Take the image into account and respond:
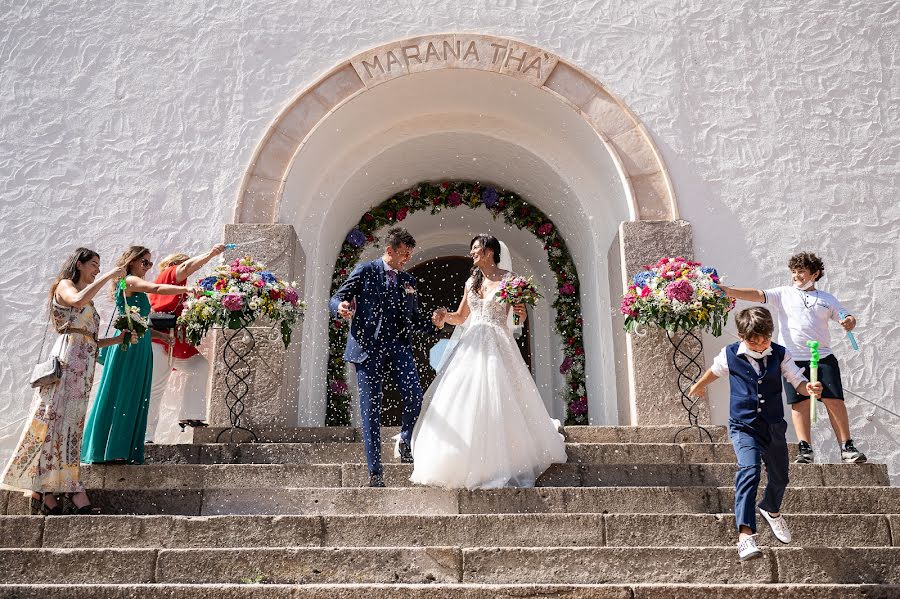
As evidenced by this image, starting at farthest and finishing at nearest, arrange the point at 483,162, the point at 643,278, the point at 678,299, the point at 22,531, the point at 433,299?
the point at 433,299 < the point at 483,162 < the point at 643,278 < the point at 678,299 < the point at 22,531

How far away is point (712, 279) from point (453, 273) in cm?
510

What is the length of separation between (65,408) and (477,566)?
9.25 feet

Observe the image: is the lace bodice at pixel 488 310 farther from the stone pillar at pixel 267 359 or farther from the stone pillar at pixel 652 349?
the stone pillar at pixel 267 359

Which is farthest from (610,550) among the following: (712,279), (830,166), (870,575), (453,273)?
(453,273)

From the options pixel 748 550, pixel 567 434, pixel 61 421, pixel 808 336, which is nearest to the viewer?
pixel 748 550

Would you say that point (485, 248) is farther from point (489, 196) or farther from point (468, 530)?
point (489, 196)

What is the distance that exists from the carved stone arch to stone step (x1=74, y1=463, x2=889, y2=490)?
2640 millimetres

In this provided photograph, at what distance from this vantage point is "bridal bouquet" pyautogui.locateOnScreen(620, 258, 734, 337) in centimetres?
643

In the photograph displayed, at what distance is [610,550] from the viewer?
4.13 m

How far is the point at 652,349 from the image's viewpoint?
7.11 meters

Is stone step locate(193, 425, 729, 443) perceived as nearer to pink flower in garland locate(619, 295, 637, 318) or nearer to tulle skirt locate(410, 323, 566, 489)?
pink flower in garland locate(619, 295, 637, 318)

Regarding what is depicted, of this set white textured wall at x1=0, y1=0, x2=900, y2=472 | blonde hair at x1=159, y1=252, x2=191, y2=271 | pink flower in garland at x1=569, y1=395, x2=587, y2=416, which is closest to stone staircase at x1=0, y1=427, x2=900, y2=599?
blonde hair at x1=159, y1=252, x2=191, y2=271

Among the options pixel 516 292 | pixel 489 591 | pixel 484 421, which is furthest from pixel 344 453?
pixel 489 591

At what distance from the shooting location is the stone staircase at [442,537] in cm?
375
